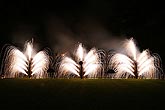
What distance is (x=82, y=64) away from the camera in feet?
116

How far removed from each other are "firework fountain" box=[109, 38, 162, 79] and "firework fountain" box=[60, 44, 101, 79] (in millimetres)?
2533

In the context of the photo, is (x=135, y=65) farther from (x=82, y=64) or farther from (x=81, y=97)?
(x=81, y=97)

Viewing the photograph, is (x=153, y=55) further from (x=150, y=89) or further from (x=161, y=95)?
(x=161, y=95)

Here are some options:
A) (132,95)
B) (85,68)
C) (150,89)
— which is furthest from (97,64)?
(132,95)

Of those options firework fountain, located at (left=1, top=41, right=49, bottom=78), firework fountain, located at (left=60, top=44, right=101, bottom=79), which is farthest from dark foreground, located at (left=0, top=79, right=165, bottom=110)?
firework fountain, located at (left=1, top=41, right=49, bottom=78)

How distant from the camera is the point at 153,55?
130 ft

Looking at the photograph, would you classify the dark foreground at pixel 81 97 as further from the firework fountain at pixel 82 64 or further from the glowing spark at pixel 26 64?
the glowing spark at pixel 26 64

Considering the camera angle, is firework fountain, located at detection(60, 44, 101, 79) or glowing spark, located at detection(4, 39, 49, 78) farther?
glowing spark, located at detection(4, 39, 49, 78)

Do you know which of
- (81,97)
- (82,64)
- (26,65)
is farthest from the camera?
(26,65)

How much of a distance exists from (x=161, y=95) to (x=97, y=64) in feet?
47.8

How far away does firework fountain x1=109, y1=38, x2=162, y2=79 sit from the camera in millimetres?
36281

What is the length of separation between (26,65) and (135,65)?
492 inches

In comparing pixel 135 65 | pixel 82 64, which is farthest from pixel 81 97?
pixel 135 65

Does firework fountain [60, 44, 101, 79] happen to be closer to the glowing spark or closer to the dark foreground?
the glowing spark
